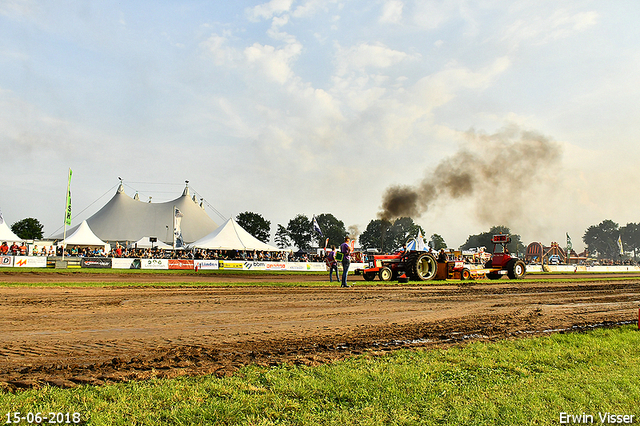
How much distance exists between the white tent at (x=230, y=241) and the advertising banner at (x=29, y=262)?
12369 millimetres

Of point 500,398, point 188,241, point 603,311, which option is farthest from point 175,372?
Answer: point 188,241

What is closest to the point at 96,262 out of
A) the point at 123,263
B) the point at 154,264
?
the point at 123,263

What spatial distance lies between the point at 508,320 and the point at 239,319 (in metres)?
5.39

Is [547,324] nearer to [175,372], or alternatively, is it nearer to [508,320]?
[508,320]

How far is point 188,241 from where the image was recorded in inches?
2174

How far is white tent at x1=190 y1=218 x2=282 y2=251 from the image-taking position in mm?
39188

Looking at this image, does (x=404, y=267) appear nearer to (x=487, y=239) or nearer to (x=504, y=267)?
(x=504, y=267)

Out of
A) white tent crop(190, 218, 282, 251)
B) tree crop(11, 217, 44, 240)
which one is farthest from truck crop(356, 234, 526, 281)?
tree crop(11, 217, 44, 240)

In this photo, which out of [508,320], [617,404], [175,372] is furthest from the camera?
[508,320]

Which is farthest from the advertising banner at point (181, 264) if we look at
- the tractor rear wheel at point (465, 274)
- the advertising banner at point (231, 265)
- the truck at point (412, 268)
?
the tractor rear wheel at point (465, 274)

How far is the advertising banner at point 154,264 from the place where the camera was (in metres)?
32.0

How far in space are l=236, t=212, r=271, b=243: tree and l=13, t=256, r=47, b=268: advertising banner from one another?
80.1 metres

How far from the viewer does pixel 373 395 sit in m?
3.77

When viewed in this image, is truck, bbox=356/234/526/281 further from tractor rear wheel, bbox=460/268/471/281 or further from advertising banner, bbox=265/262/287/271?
advertising banner, bbox=265/262/287/271
